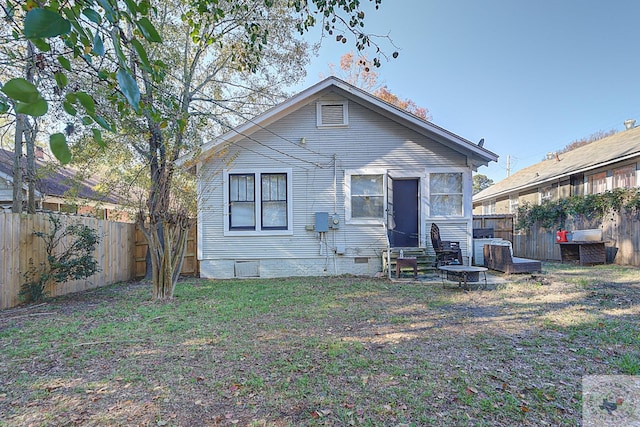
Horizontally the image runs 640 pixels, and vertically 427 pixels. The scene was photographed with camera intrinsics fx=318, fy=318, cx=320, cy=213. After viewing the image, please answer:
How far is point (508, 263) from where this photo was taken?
8.54 m

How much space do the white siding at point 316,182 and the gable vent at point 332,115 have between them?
181 millimetres

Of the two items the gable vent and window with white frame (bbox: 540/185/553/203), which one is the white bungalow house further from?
window with white frame (bbox: 540/185/553/203)

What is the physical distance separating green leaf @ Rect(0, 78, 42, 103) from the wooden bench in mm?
9688

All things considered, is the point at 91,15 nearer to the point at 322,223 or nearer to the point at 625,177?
the point at 322,223

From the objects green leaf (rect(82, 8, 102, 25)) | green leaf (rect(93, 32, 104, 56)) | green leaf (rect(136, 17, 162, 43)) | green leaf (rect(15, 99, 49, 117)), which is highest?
green leaf (rect(82, 8, 102, 25))

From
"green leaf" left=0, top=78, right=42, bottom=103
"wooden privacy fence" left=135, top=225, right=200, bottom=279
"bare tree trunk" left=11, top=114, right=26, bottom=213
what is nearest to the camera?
"green leaf" left=0, top=78, right=42, bottom=103

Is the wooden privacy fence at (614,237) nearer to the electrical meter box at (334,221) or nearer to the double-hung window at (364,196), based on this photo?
the double-hung window at (364,196)

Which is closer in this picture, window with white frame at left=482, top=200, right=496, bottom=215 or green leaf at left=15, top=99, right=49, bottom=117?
green leaf at left=15, top=99, right=49, bottom=117

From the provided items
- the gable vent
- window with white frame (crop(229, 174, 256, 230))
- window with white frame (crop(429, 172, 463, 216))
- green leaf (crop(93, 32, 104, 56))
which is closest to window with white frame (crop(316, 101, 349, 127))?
the gable vent

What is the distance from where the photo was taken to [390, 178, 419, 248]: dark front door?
30.9 ft

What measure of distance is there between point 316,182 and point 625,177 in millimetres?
10995

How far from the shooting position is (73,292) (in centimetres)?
719

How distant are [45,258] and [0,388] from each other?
4447 mm

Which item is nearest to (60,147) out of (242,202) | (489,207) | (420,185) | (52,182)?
(242,202)
